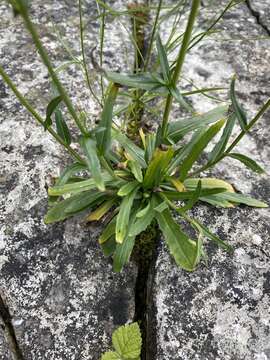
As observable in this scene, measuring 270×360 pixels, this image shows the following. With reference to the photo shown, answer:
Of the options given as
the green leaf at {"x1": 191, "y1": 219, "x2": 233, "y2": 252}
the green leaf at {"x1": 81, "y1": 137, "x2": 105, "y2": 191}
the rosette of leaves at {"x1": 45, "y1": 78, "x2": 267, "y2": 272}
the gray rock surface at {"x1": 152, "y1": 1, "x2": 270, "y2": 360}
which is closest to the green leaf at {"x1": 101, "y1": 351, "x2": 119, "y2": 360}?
the gray rock surface at {"x1": 152, "y1": 1, "x2": 270, "y2": 360}

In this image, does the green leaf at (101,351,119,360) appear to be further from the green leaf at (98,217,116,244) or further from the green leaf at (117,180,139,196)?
the green leaf at (117,180,139,196)

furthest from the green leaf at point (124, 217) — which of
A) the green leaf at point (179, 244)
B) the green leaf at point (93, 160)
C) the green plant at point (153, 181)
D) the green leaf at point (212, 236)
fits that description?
the green leaf at point (93, 160)

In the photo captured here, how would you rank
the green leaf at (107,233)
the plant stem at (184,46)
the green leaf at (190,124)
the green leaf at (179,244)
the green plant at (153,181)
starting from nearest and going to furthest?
the plant stem at (184,46)
the green plant at (153,181)
the green leaf at (179,244)
the green leaf at (107,233)
the green leaf at (190,124)

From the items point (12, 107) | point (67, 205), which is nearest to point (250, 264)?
point (67, 205)

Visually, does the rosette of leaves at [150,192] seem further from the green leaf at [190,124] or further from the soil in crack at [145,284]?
the soil in crack at [145,284]

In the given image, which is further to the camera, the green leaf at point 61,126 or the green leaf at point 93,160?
the green leaf at point 61,126

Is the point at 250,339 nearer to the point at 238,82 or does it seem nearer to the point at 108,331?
the point at 108,331
